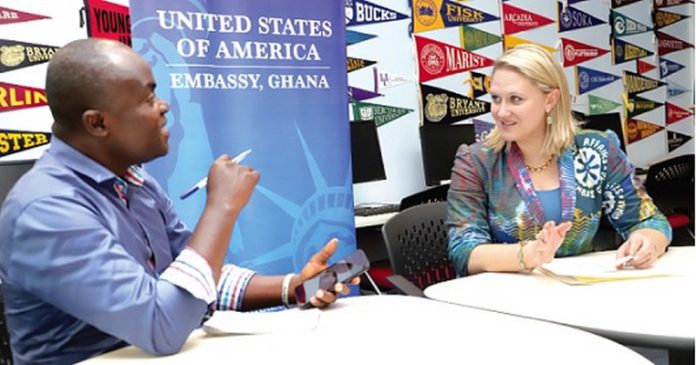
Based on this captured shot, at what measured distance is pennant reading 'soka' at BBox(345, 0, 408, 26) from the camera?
4352 mm

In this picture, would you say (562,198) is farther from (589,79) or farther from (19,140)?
(589,79)

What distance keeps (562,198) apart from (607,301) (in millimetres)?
697

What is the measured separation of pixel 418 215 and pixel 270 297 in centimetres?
86

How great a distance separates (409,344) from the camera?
1.30 m

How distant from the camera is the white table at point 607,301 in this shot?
1.38 m

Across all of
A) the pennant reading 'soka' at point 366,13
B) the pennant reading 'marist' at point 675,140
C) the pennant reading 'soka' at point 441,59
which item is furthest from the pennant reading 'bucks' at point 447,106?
the pennant reading 'marist' at point 675,140

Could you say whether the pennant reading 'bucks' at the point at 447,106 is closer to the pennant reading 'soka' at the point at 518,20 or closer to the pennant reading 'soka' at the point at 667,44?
the pennant reading 'soka' at the point at 518,20

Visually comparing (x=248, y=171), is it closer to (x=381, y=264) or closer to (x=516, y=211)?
(x=516, y=211)

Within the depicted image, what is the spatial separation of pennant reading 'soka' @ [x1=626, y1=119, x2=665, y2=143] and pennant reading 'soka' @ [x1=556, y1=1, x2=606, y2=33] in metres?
1.00

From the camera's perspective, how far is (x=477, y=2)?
501 centimetres

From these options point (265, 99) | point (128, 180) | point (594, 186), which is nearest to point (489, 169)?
point (594, 186)

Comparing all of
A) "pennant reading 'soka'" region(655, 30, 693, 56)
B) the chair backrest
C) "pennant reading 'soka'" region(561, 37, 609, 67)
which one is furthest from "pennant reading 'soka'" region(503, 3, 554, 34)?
the chair backrest

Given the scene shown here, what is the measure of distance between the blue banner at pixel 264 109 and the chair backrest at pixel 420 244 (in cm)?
50

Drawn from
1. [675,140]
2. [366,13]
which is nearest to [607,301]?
[366,13]
